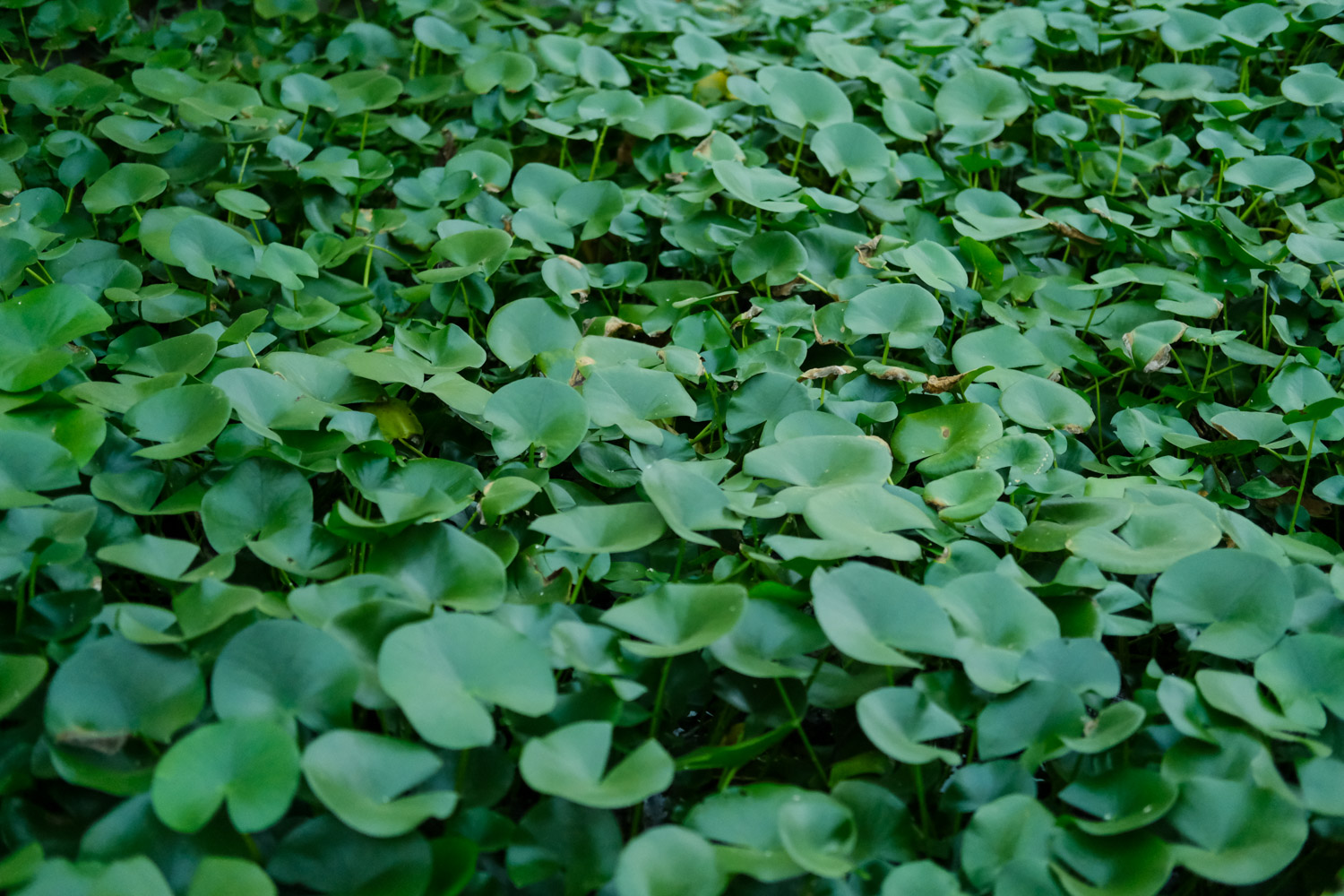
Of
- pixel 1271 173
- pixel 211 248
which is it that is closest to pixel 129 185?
pixel 211 248

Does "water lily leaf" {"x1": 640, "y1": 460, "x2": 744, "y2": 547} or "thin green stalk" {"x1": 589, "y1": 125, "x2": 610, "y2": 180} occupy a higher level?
"thin green stalk" {"x1": 589, "y1": 125, "x2": 610, "y2": 180}

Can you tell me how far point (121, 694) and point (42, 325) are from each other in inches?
21.9

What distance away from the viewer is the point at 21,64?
5.86ft

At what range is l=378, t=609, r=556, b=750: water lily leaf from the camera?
2.29ft

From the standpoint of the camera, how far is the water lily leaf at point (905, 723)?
0.73 metres

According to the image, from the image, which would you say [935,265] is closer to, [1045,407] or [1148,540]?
[1045,407]

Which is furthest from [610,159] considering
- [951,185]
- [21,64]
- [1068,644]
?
[1068,644]

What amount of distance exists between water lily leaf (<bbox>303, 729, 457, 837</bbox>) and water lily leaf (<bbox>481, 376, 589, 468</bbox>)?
0.39 m

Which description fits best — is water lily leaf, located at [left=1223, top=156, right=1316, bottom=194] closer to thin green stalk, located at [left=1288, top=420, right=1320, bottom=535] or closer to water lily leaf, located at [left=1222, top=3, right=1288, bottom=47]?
water lily leaf, located at [left=1222, top=3, right=1288, bottom=47]

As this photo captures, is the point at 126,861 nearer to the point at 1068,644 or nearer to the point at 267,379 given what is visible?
the point at 267,379

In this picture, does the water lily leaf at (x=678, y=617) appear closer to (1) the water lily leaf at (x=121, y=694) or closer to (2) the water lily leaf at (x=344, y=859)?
(2) the water lily leaf at (x=344, y=859)

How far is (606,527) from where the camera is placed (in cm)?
91

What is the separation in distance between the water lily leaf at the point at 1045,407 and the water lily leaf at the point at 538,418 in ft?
1.64

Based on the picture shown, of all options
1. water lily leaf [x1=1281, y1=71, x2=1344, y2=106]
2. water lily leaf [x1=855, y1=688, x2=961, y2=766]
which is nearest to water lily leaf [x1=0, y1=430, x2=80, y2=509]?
water lily leaf [x1=855, y1=688, x2=961, y2=766]
